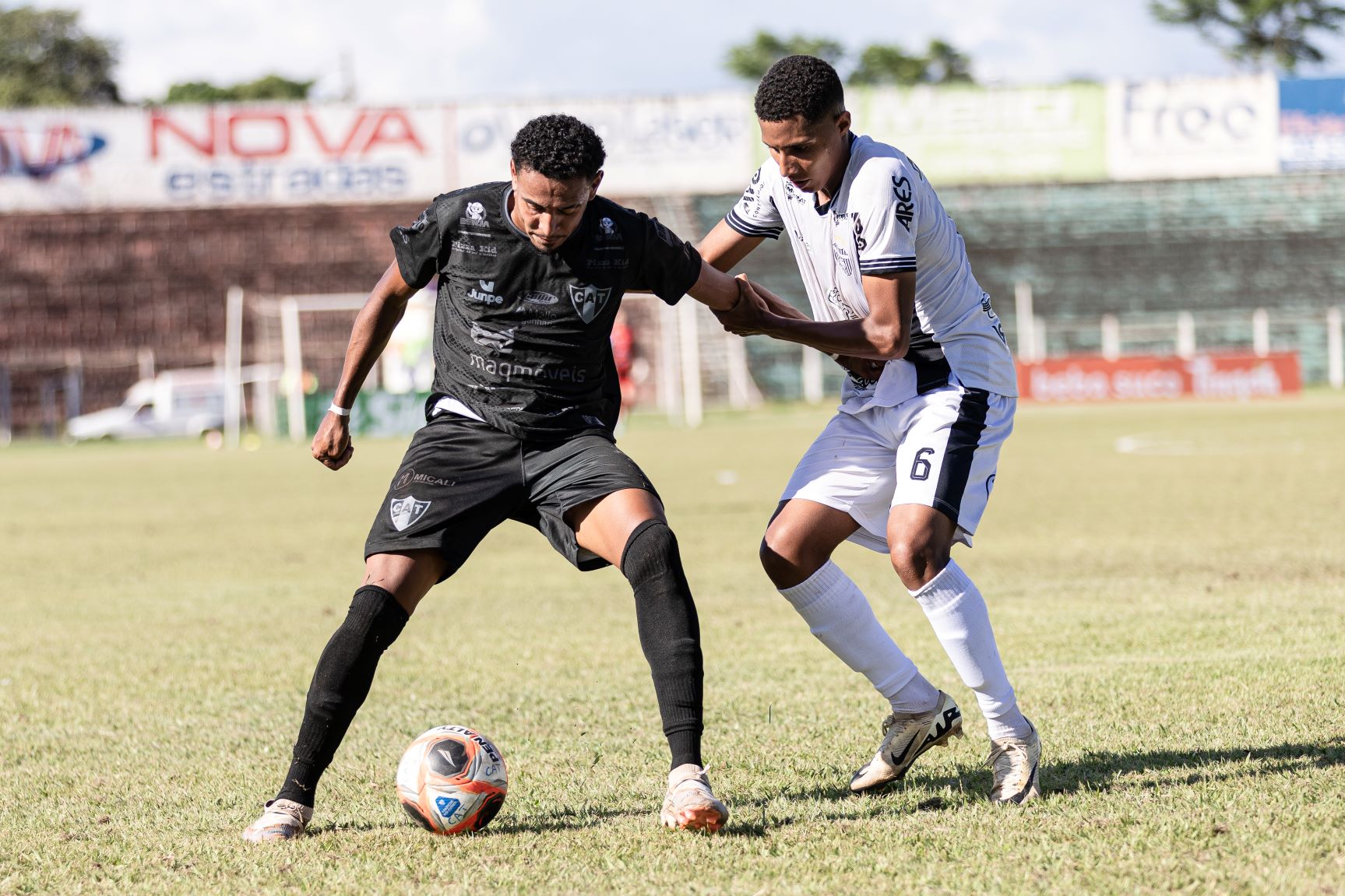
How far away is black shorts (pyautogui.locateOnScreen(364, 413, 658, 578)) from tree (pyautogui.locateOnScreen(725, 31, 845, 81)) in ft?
211

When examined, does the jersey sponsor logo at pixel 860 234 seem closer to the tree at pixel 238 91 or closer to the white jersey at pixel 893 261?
the white jersey at pixel 893 261

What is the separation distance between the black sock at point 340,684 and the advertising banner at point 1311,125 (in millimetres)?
41843

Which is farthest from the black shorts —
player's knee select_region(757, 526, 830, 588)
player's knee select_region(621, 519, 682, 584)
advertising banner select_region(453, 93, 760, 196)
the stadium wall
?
the stadium wall

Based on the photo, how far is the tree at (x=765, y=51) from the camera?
6750 centimetres

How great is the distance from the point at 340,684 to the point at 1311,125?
4271cm

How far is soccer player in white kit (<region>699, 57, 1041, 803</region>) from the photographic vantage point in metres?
4.48

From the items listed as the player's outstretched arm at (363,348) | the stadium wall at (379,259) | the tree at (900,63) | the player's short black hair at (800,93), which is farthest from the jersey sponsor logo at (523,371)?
the tree at (900,63)

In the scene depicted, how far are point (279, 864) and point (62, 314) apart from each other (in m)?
41.7

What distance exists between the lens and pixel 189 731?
19.2 ft

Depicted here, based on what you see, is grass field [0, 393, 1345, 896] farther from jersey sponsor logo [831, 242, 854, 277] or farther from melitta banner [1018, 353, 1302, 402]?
melitta banner [1018, 353, 1302, 402]

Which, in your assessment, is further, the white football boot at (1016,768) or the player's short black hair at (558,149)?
the white football boot at (1016,768)

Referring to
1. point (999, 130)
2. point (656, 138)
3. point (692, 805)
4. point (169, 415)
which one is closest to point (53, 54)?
point (169, 415)

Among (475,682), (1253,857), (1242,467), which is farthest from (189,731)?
(1242,467)

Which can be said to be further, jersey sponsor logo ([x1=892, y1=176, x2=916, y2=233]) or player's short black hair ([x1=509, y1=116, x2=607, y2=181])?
jersey sponsor logo ([x1=892, y1=176, x2=916, y2=233])
